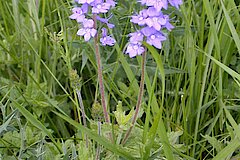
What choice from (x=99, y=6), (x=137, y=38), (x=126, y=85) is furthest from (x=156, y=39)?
(x=126, y=85)

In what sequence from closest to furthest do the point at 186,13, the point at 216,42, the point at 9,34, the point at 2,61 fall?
the point at 216,42 → the point at 186,13 → the point at 2,61 → the point at 9,34

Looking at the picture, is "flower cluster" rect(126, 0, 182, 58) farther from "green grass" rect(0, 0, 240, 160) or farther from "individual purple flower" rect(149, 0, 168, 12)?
"green grass" rect(0, 0, 240, 160)

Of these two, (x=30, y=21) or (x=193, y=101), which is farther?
(x=30, y=21)

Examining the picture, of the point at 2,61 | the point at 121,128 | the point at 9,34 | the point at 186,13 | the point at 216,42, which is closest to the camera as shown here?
the point at 121,128

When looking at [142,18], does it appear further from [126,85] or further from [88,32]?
[126,85]

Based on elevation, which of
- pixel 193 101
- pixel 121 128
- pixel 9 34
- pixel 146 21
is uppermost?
pixel 146 21

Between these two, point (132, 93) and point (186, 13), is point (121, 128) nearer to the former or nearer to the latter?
point (132, 93)

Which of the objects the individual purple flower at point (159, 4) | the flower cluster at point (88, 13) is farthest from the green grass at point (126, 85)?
the individual purple flower at point (159, 4)

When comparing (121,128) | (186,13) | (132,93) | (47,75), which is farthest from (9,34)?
(121,128)

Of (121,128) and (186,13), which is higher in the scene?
(186,13)
